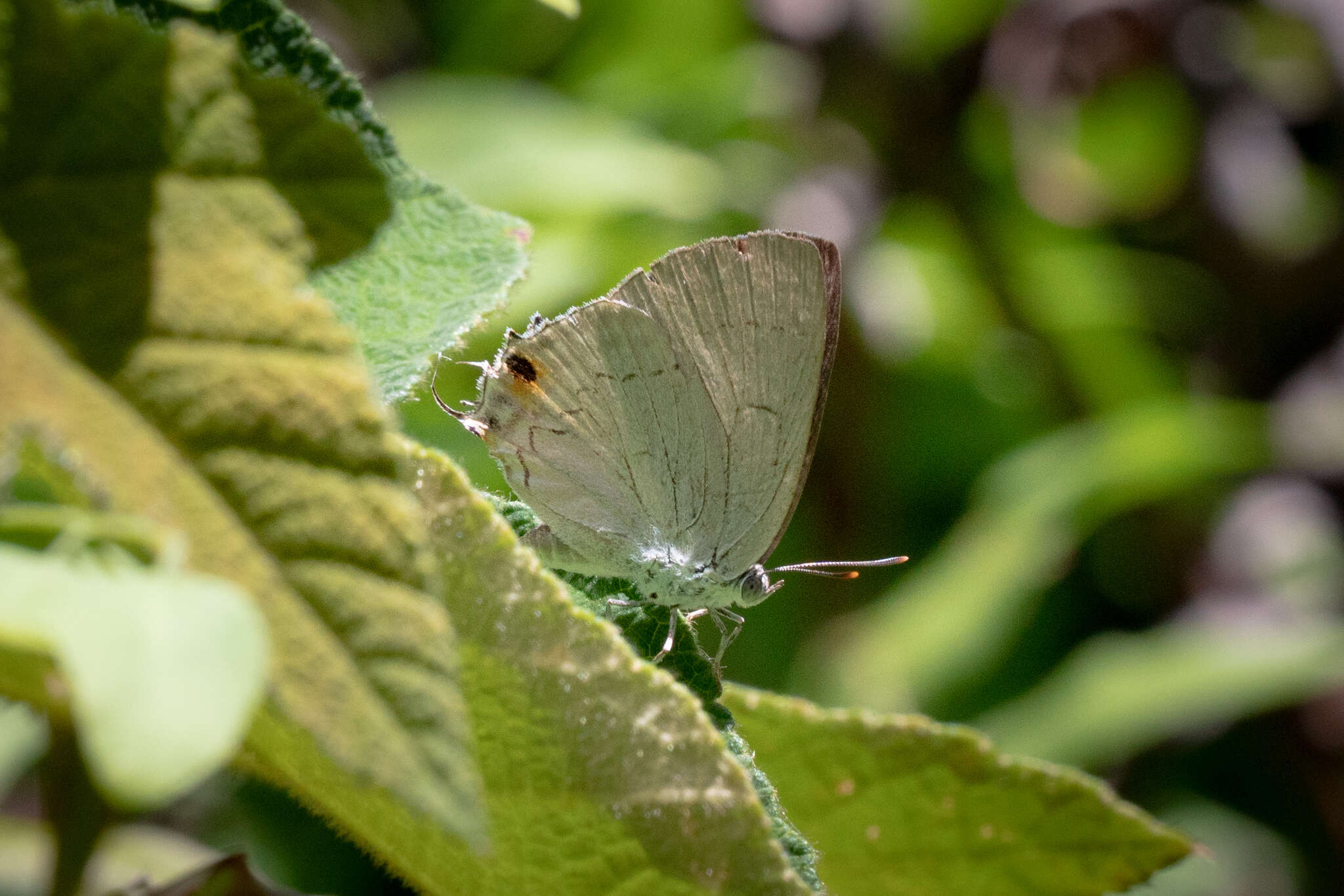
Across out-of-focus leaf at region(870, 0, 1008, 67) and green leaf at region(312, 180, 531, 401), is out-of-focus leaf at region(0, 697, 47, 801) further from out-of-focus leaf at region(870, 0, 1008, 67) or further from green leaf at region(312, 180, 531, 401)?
out-of-focus leaf at region(870, 0, 1008, 67)

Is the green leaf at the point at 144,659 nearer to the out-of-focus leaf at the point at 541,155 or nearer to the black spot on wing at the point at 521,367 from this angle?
the black spot on wing at the point at 521,367

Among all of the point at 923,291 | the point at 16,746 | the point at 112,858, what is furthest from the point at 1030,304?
the point at 112,858

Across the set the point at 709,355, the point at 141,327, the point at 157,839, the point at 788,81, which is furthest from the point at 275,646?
the point at 788,81

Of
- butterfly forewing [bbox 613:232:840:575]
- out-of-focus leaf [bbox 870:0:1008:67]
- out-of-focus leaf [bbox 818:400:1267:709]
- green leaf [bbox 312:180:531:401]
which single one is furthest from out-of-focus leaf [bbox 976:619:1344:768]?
green leaf [bbox 312:180:531:401]

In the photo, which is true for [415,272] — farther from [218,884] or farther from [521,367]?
[521,367]

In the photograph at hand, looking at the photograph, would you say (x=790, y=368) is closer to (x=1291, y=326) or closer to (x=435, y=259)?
(x=435, y=259)
